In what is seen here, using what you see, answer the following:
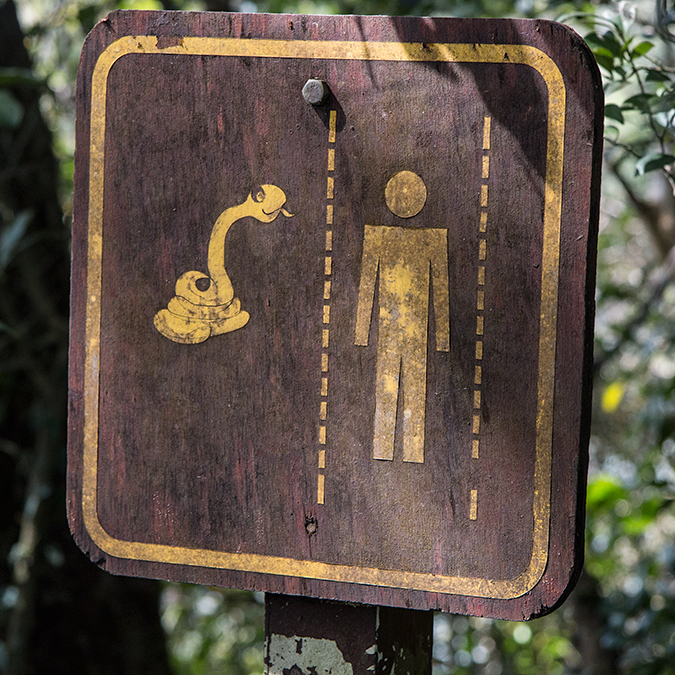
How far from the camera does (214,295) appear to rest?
0.67m

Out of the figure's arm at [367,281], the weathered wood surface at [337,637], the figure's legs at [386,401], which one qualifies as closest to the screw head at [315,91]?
the figure's arm at [367,281]

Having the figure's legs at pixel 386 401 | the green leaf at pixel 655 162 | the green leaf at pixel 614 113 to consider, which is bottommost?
the figure's legs at pixel 386 401

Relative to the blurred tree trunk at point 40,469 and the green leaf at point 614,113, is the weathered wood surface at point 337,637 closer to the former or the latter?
the green leaf at point 614,113

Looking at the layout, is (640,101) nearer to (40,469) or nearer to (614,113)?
(614,113)

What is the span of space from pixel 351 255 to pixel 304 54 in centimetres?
18

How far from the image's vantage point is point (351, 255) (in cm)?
64

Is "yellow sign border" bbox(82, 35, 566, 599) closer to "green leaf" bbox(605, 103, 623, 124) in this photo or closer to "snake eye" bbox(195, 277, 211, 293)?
"snake eye" bbox(195, 277, 211, 293)

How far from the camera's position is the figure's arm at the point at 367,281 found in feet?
2.07

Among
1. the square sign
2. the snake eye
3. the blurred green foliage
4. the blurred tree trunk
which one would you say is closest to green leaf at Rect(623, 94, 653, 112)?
the blurred green foliage

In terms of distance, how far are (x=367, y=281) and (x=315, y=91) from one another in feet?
0.53

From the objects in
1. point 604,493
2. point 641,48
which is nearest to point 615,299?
point 604,493

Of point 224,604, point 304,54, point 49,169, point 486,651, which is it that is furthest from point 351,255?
point 486,651

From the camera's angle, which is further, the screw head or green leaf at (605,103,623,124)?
green leaf at (605,103,623,124)

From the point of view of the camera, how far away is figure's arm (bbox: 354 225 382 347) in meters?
0.63
